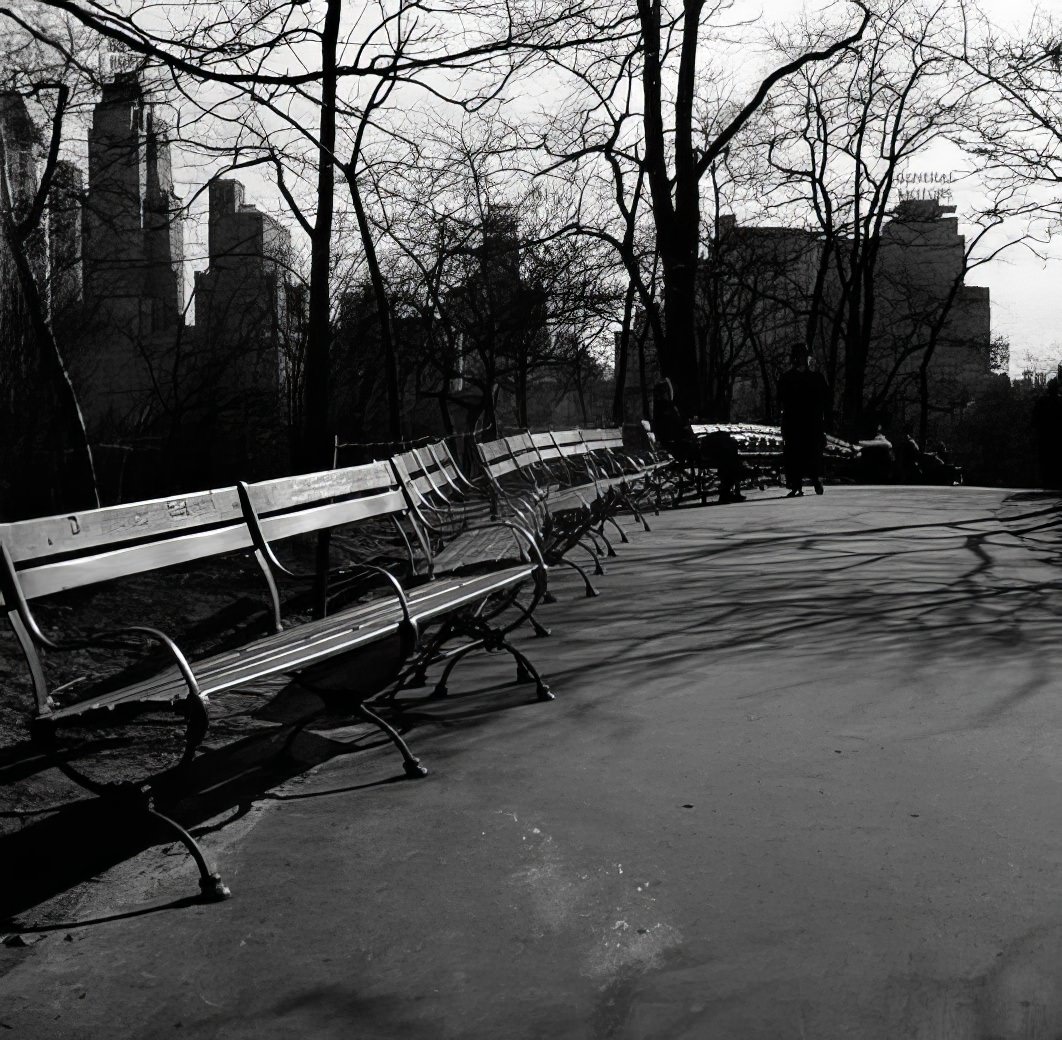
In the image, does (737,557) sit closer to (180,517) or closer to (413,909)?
(180,517)

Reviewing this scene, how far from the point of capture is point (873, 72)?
105ft

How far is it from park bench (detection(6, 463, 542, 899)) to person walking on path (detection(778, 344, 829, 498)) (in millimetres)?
10526

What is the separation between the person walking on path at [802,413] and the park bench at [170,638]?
34.5ft

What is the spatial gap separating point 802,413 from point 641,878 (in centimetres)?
1331

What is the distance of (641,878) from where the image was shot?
11.5 ft

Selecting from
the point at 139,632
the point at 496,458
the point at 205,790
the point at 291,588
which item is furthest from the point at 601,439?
the point at 139,632

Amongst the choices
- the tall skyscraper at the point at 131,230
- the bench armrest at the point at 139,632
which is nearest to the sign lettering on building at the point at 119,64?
the tall skyscraper at the point at 131,230

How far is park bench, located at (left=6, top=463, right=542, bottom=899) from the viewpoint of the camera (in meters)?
3.56

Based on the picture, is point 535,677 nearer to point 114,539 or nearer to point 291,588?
point 114,539

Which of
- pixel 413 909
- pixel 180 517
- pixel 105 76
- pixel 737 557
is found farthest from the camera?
pixel 737 557

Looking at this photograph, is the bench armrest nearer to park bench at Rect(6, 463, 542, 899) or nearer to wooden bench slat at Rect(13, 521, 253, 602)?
park bench at Rect(6, 463, 542, 899)

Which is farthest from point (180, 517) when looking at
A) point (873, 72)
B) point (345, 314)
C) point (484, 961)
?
point (873, 72)

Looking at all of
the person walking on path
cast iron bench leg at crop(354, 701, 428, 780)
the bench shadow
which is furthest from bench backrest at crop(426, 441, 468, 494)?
the person walking on path

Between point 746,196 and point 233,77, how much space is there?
2844 centimetres
